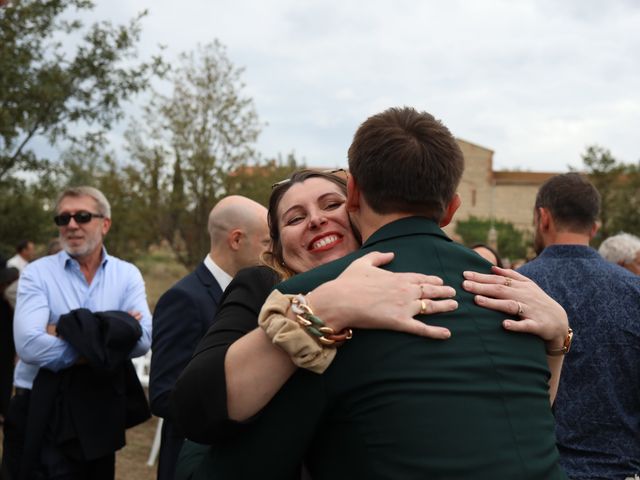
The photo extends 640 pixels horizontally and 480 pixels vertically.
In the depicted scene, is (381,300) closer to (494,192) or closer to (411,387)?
(411,387)

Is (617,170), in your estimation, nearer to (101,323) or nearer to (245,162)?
(245,162)

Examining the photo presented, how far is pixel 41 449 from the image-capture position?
4.48 metres

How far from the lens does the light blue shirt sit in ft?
14.6

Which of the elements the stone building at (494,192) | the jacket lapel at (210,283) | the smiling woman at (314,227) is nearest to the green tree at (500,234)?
the stone building at (494,192)

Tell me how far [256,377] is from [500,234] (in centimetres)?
5970

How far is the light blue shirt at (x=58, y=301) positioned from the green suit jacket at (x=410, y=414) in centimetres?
298

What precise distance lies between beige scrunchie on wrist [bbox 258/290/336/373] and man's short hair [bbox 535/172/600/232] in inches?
107

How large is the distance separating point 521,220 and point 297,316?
6561 centimetres

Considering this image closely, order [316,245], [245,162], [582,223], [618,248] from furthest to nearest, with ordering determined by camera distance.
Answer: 1. [245,162]
2. [618,248]
3. [582,223]
4. [316,245]

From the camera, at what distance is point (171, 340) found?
4066 mm

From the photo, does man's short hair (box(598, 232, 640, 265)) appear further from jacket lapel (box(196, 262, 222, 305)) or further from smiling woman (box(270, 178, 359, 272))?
smiling woman (box(270, 178, 359, 272))

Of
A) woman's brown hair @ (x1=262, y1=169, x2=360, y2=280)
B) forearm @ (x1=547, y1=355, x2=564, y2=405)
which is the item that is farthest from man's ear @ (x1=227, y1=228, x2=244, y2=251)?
forearm @ (x1=547, y1=355, x2=564, y2=405)

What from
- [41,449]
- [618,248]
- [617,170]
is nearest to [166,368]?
[41,449]

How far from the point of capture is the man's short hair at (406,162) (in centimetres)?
179
